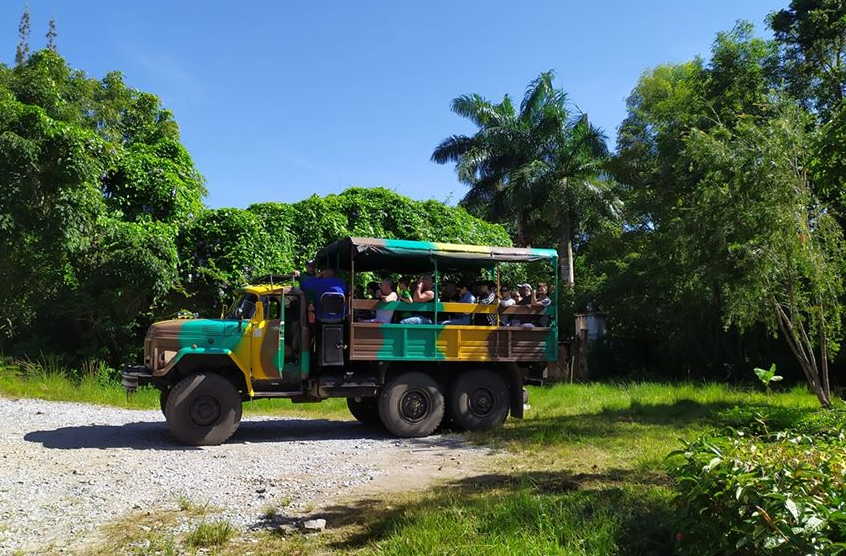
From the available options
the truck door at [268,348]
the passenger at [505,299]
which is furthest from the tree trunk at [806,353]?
the truck door at [268,348]

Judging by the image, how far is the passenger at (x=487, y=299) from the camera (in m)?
11.6

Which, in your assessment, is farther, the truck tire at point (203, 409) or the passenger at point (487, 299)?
the passenger at point (487, 299)

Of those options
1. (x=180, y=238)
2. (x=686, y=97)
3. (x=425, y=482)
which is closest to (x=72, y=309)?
(x=180, y=238)

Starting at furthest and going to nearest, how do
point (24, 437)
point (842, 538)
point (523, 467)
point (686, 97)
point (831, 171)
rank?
point (686, 97) → point (24, 437) → point (523, 467) → point (831, 171) → point (842, 538)

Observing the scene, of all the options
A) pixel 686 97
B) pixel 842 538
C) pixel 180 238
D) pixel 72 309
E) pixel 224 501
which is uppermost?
pixel 686 97

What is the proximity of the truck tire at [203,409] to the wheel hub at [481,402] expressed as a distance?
3.77 m

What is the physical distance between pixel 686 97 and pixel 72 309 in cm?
2055

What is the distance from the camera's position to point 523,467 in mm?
8055

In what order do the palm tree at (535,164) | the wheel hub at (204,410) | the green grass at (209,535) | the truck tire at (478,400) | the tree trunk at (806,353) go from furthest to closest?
the palm tree at (535,164)
the tree trunk at (806,353)
the truck tire at (478,400)
the wheel hub at (204,410)
the green grass at (209,535)

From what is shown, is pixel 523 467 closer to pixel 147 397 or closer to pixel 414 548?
pixel 414 548

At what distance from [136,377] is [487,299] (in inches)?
222

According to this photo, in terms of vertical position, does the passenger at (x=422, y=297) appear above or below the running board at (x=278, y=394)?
above

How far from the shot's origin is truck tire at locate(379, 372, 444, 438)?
10.9m

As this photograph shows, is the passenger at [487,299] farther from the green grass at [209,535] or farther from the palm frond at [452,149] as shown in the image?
the palm frond at [452,149]
